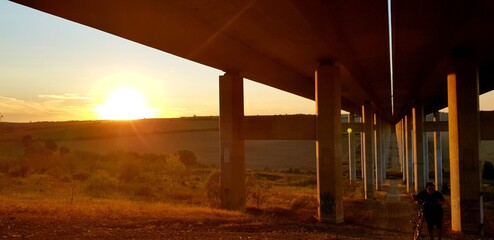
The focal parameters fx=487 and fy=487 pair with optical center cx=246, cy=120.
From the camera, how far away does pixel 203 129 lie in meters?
149

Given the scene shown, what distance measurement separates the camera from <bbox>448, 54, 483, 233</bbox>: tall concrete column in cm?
1814

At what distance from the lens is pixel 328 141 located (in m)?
20.5

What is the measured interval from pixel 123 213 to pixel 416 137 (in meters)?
28.8

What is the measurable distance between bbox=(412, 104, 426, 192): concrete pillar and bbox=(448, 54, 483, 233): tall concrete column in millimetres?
22290

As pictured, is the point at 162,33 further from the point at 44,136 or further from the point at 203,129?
the point at 203,129

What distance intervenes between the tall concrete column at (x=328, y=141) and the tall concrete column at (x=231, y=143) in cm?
441

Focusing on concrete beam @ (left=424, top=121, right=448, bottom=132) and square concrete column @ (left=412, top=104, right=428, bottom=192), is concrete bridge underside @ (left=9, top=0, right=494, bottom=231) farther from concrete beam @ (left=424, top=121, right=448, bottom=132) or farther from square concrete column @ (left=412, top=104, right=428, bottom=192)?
square concrete column @ (left=412, top=104, right=428, bottom=192)

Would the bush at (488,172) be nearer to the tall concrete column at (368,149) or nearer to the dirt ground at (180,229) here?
the tall concrete column at (368,149)

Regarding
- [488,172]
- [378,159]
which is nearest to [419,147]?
[378,159]

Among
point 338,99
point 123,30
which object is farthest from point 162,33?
point 338,99

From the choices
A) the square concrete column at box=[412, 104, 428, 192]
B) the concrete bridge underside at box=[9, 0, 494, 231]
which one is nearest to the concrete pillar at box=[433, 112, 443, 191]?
the square concrete column at box=[412, 104, 428, 192]

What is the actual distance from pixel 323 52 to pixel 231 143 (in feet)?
22.8

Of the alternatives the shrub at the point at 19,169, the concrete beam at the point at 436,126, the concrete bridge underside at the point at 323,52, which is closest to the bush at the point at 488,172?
the concrete beam at the point at 436,126

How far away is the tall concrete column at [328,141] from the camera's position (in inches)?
808
